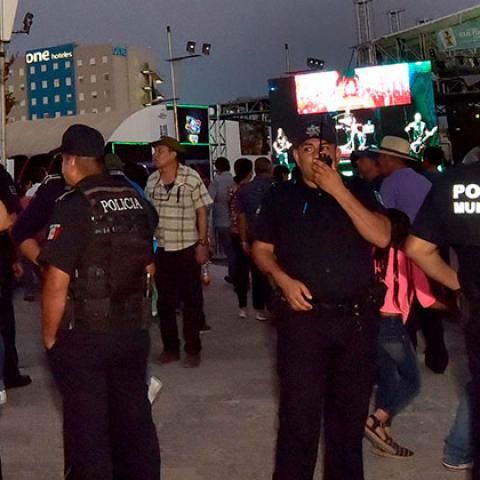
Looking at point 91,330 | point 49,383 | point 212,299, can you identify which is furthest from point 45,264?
point 212,299

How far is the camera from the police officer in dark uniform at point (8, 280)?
5.87 meters

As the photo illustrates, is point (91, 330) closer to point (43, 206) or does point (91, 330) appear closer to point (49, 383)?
point (43, 206)

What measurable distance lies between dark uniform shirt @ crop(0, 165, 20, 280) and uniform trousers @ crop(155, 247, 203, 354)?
1.55 meters

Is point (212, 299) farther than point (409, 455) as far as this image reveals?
Yes

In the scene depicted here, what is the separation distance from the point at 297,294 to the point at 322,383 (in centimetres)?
42

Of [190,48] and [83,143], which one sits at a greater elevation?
[190,48]

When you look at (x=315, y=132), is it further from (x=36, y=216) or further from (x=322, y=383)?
(x=36, y=216)

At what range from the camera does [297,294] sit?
3.53 meters

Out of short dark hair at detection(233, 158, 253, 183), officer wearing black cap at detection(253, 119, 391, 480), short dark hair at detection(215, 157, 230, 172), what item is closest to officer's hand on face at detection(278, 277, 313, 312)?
officer wearing black cap at detection(253, 119, 391, 480)

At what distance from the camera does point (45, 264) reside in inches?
141

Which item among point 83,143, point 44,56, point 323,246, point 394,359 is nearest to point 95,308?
point 83,143

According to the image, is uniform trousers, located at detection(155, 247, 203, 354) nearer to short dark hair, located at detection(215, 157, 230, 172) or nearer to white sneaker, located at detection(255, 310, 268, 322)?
white sneaker, located at detection(255, 310, 268, 322)

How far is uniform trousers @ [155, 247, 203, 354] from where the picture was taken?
745 cm

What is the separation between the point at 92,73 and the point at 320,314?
12702 cm
